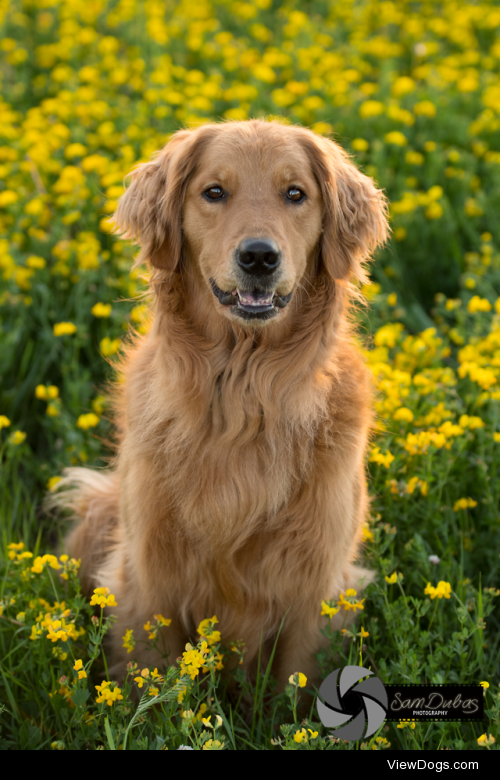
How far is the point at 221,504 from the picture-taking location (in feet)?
8.43

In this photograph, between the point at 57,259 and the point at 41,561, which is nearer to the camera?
the point at 41,561

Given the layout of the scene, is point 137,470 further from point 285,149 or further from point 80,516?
point 285,149

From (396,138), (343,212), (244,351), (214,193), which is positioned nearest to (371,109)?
(396,138)

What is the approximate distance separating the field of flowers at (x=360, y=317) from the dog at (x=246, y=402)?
0.23 metres

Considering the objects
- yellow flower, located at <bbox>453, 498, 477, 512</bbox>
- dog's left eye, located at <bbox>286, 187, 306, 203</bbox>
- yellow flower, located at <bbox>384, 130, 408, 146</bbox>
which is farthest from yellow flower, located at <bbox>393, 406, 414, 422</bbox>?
yellow flower, located at <bbox>384, 130, 408, 146</bbox>

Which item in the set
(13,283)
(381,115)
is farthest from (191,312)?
(381,115)

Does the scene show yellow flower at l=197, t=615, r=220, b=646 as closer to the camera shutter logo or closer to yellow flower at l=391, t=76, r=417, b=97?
the camera shutter logo

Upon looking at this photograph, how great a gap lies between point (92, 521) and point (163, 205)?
5.36 feet

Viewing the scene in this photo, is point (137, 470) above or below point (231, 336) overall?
below

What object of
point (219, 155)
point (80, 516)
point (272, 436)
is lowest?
point (80, 516)

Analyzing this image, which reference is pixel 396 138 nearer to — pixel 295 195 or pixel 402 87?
pixel 402 87

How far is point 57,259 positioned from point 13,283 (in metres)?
0.48

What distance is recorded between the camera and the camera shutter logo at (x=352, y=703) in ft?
7.55

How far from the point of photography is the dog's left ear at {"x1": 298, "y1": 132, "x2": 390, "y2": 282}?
9.12ft
